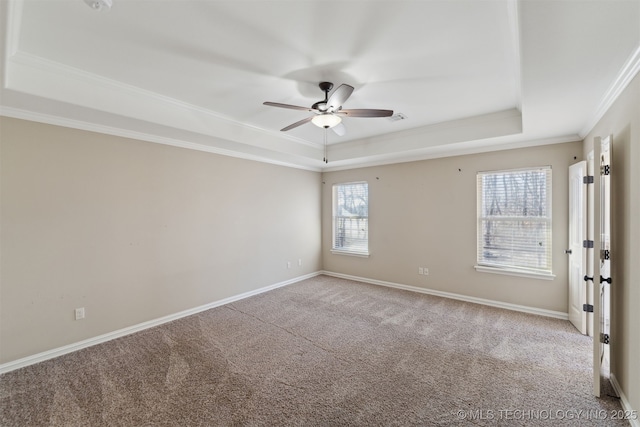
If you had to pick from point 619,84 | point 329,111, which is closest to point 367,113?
point 329,111

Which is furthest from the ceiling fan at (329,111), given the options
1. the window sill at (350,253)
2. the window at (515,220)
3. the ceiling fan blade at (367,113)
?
the window sill at (350,253)

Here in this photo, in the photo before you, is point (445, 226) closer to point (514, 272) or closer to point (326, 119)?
point (514, 272)

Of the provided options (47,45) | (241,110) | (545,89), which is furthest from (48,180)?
(545,89)

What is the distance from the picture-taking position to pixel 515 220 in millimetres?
4031

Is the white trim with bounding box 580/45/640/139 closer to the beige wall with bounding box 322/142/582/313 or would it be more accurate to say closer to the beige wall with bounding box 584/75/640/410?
the beige wall with bounding box 584/75/640/410

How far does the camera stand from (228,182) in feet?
14.8

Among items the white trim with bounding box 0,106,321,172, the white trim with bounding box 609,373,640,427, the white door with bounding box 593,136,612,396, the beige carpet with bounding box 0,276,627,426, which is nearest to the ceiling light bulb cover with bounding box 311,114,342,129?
the white trim with bounding box 0,106,321,172

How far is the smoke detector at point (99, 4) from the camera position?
65.4 inches

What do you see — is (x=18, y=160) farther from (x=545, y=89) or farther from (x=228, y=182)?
(x=545, y=89)

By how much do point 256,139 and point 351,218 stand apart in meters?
2.79

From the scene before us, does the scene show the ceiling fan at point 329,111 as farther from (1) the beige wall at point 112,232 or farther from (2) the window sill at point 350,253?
(2) the window sill at point 350,253

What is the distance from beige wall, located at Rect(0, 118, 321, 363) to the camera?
2656 mm

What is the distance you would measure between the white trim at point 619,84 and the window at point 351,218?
3.51 m

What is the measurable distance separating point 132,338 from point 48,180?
201cm
